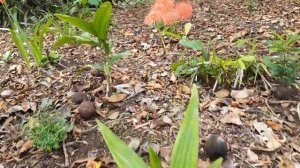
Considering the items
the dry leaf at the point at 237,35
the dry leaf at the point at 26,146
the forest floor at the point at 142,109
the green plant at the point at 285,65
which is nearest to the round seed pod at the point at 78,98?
the forest floor at the point at 142,109

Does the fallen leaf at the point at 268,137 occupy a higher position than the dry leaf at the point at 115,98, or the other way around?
the dry leaf at the point at 115,98

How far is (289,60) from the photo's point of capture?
5.11 ft

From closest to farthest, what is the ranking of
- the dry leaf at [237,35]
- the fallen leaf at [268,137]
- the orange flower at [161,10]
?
1. the fallen leaf at [268,137]
2. the orange flower at [161,10]
3. the dry leaf at [237,35]

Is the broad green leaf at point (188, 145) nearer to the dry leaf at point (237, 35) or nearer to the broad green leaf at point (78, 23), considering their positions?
the broad green leaf at point (78, 23)

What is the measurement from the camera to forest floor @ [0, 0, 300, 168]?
1212 mm

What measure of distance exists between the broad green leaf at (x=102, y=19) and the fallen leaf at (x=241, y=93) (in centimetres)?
63

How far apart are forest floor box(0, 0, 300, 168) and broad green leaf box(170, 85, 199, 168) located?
0.35m

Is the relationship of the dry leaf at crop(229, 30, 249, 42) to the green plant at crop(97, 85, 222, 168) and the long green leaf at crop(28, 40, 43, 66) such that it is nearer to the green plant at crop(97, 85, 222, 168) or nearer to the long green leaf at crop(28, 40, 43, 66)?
the long green leaf at crop(28, 40, 43, 66)

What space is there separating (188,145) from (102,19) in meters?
0.83

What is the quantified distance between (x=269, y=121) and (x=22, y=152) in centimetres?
97

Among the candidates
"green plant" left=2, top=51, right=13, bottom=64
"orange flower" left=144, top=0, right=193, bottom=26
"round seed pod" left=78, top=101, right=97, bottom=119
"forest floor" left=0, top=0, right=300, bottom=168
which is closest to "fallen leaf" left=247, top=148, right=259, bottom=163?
"forest floor" left=0, top=0, right=300, bottom=168

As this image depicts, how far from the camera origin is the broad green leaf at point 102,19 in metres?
1.40

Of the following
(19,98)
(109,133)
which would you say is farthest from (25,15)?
(109,133)

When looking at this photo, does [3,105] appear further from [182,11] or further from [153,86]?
[182,11]
